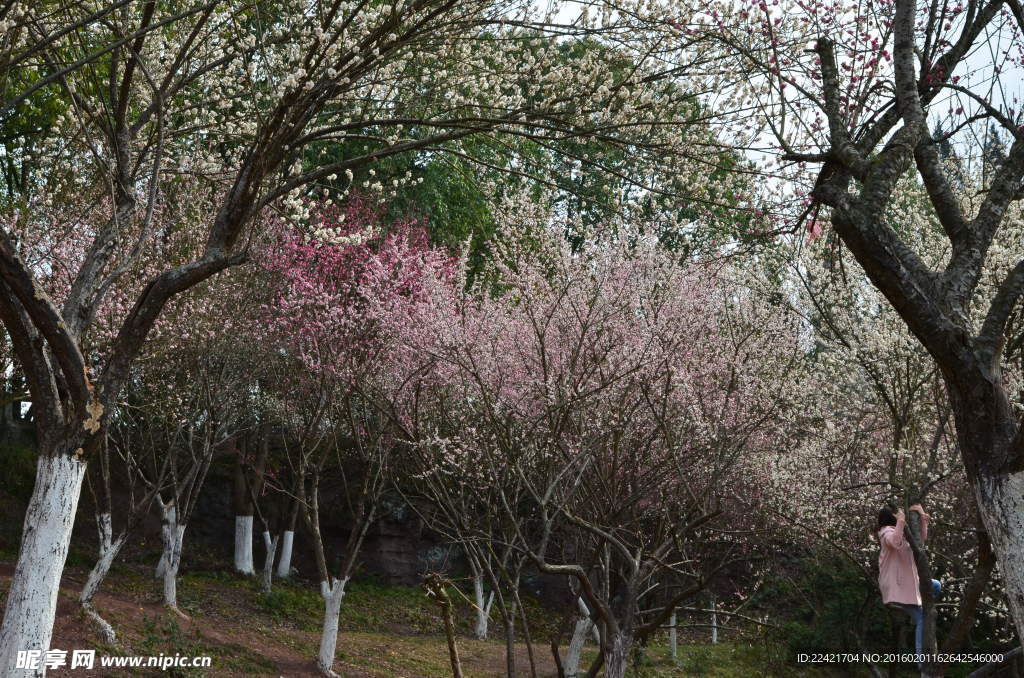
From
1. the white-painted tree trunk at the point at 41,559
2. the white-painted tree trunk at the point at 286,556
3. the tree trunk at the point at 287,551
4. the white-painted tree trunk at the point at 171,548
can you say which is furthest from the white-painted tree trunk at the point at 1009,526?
the white-painted tree trunk at the point at 286,556

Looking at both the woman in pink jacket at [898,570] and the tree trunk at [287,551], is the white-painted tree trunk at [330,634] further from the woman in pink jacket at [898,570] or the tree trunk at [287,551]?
the woman in pink jacket at [898,570]

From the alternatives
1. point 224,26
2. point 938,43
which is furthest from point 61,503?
point 938,43

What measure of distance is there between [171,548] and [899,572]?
34.1 feet

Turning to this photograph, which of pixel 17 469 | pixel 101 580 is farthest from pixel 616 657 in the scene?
pixel 17 469

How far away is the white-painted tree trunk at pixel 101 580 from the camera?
Result: 10.2 metres

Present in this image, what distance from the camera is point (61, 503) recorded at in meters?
5.96

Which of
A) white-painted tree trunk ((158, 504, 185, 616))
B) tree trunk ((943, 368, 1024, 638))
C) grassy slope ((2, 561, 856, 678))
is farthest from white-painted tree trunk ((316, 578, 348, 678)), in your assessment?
tree trunk ((943, 368, 1024, 638))

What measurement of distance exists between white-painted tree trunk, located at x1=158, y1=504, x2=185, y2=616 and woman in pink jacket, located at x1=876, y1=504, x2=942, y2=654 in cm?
Answer: 962

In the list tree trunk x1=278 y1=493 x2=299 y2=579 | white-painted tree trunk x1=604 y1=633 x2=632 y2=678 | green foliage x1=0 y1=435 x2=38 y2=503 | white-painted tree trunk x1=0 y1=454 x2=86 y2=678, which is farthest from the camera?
tree trunk x1=278 y1=493 x2=299 y2=579

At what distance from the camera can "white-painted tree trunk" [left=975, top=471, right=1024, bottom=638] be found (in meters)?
4.03

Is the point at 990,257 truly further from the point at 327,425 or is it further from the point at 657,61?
the point at 327,425

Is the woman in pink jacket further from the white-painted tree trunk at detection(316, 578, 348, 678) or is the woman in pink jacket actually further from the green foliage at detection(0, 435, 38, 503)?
the green foliage at detection(0, 435, 38, 503)

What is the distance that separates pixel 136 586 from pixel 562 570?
413 inches

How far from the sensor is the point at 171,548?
13.3 meters
